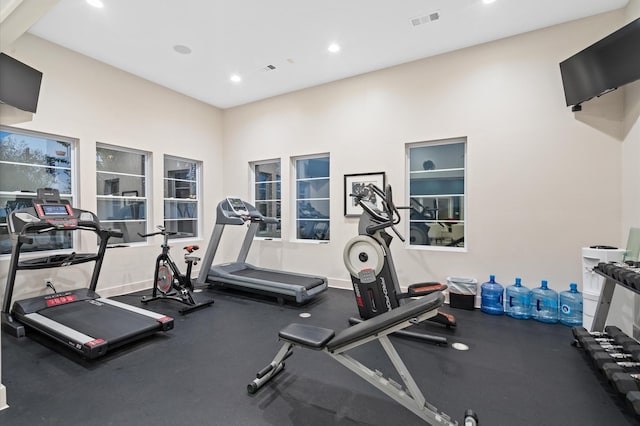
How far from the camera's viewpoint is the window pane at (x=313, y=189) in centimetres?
558

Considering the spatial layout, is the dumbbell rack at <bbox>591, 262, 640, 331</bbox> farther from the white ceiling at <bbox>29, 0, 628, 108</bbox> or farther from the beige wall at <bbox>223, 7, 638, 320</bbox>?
the white ceiling at <bbox>29, 0, 628, 108</bbox>

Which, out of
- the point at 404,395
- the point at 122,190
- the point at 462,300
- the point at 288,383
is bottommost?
the point at 288,383

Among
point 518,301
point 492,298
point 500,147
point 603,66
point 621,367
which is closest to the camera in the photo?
point 621,367

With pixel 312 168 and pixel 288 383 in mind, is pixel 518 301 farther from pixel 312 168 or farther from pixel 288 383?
pixel 312 168

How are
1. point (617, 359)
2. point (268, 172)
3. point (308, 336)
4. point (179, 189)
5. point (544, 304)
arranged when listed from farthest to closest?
point (268, 172) < point (179, 189) < point (544, 304) < point (617, 359) < point (308, 336)

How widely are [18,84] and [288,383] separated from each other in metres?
4.22

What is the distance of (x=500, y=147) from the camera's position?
3.98 meters

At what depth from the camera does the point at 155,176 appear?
523 cm

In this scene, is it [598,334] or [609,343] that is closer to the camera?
[609,343]

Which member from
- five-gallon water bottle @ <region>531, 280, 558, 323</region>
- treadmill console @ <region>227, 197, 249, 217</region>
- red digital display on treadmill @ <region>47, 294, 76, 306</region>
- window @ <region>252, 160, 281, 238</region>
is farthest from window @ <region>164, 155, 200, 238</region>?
five-gallon water bottle @ <region>531, 280, 558, 323</region>

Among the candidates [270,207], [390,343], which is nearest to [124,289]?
[270,207]

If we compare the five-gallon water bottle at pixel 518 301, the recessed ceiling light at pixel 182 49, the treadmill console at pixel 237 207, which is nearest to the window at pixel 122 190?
the treadmill console at pixel 237 207

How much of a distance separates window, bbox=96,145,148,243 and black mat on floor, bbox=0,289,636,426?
2.19 meters

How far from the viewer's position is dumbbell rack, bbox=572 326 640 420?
76.9 inches
